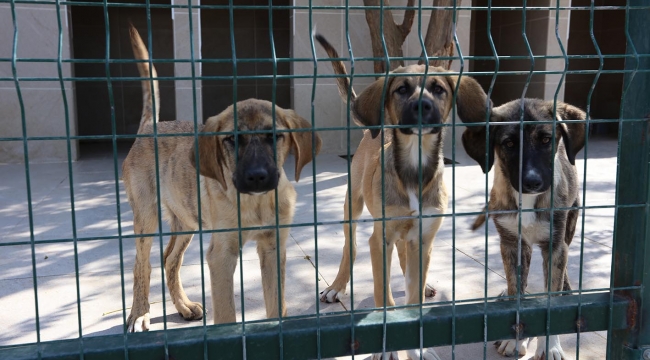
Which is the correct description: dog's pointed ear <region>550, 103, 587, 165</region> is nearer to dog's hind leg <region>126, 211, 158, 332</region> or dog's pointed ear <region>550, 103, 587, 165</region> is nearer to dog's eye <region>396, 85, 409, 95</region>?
dog's eye <region>396, 85, 409, 95</region>

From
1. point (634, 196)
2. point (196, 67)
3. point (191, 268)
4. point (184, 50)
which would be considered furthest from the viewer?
point (196, 67)

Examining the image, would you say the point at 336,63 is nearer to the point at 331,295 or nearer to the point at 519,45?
the point at 331,295

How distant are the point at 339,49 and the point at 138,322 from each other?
27.3ft

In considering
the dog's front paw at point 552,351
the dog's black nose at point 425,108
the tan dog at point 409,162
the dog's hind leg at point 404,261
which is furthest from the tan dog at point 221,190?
the dog's front paw at point 552,351

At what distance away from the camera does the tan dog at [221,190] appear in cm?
288

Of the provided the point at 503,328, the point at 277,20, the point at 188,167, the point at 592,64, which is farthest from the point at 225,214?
the point at 592,64

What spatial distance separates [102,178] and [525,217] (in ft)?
23.3

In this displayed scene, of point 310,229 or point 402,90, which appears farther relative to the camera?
point 310,229

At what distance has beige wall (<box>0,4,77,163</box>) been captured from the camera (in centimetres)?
1016

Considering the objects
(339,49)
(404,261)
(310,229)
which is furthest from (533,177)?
(339,49)

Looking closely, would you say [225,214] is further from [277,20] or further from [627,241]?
[277,20]

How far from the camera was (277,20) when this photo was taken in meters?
14.5

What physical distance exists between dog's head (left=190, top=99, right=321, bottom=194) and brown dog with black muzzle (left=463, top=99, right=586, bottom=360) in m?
0.97

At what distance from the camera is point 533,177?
10.1 feet
